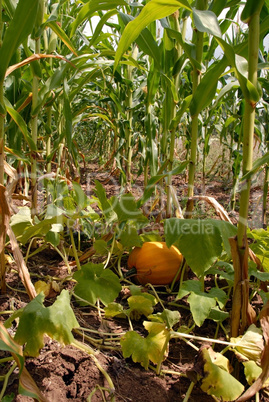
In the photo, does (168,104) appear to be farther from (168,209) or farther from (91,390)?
(91,390)

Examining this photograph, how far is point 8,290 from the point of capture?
4.02 feet

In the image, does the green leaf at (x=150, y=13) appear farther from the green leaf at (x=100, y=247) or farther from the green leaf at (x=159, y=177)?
the green leaf at (x=100, y=247)

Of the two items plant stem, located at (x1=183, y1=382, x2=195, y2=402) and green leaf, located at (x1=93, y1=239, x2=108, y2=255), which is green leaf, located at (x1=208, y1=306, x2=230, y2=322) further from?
green leaf, located at (x1=93, y1=239, x2=108, y2=255)

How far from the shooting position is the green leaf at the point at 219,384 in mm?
746

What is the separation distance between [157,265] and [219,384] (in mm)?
653

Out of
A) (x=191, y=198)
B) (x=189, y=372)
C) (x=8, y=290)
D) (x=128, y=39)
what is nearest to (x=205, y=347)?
(x=189, y=372)

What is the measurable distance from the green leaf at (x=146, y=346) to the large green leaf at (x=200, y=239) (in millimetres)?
218

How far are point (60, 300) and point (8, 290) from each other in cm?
51

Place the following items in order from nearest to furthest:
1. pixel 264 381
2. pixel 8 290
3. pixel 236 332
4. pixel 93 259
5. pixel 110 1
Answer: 1. pixel 264 381
2. pixel 236 332
3. pixel 110 1
4. pixel 8 290
5. pixel 93 259

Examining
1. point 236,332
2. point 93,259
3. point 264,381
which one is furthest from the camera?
point 93,259

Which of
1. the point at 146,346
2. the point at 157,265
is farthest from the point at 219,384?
the point at 157,265

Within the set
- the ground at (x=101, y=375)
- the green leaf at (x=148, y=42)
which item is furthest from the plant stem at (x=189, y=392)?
the green leaf at (x=148, y=42)

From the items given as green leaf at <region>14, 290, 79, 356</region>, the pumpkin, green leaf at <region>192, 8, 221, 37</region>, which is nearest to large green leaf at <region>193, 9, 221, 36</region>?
green leaf at <region>192, 8, 221, 37</region>

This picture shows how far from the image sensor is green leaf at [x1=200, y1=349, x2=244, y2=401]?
0.75 meters
